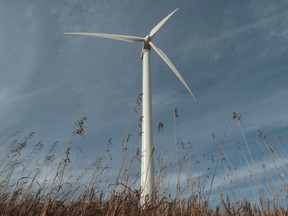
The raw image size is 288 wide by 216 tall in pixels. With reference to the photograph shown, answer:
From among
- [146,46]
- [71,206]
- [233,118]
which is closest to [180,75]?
[146,46]

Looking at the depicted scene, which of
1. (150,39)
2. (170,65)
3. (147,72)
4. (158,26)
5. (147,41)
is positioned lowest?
(147,72)

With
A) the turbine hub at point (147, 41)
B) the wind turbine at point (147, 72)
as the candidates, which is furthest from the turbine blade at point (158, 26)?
the turbine hub at point (147, 41)

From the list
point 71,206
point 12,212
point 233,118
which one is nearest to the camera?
point 12,212

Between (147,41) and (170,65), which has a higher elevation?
(147,41)

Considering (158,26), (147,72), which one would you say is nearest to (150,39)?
(158,26)

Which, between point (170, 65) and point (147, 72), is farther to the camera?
point (170, 65)

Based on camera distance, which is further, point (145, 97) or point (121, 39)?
point (121, 39)

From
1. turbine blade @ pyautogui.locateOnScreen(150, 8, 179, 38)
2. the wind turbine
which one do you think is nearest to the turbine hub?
the wind turbine

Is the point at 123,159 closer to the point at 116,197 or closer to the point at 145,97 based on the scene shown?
the point at 116,197

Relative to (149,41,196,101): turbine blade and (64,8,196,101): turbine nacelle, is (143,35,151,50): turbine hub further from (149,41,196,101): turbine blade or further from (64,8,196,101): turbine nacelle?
(149,41,196,101): turbine blade

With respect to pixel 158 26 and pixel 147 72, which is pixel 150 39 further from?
pixel 147 72

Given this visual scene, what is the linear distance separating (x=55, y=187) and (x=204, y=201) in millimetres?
2406

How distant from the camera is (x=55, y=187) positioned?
478 centimetres

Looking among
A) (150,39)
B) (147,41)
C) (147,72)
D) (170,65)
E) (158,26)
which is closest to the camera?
(147,72)
